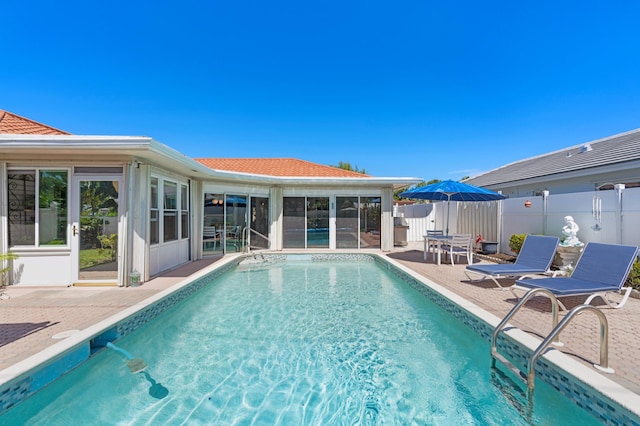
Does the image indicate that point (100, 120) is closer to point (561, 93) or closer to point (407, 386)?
point (407, 386)

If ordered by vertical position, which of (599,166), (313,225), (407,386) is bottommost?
(407,386)

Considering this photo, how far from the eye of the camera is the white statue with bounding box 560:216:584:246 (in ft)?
22.9

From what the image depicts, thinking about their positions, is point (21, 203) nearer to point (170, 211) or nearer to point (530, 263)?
point (170, 211)

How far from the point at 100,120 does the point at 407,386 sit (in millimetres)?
22049

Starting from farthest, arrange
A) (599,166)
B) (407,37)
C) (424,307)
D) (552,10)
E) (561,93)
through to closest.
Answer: (561,93), (407,37), (599,166), (552,10), (424,307)

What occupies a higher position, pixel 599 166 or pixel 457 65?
pixel 457 65

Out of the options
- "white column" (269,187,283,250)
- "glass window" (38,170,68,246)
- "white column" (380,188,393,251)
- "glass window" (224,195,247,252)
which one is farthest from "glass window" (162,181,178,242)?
"white column" (380,188,393,251)

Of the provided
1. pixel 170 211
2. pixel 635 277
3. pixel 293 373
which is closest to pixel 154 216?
pixel 170 211

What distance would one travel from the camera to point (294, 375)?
353 centimetres

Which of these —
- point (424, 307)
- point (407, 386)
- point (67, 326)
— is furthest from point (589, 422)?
point (67, 326)

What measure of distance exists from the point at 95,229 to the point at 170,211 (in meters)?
2.03

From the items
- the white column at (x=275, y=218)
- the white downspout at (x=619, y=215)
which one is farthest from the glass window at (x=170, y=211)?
the white downspout at (x=619, y=215)

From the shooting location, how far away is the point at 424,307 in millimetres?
5750

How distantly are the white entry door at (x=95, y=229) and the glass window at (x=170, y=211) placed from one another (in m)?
1.50
